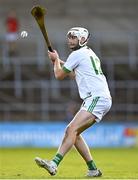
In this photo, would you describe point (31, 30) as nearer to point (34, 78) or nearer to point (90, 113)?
point (34, 78)

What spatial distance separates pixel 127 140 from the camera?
30.2 meters

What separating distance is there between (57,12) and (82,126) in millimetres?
20392

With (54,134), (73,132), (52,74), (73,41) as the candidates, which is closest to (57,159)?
(73,132)

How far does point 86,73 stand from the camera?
14.8 metres

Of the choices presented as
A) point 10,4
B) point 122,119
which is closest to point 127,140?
point 122,119

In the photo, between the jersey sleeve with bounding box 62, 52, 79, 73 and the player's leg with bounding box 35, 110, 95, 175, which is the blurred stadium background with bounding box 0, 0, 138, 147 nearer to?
the jersey sleeve with bounding box 62, 52, 79, 73

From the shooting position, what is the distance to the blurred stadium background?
30141mm

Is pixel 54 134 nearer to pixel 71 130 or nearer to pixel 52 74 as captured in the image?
pixel 52 74

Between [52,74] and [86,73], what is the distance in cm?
1728

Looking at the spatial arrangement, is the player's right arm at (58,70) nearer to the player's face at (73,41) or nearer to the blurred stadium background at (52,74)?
the player's face at (73,41)

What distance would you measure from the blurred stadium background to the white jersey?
1512cm

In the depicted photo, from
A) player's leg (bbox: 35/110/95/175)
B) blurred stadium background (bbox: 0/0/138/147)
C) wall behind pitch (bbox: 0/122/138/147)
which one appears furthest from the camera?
blurred stadium background (bbox: 0/0/138/147)

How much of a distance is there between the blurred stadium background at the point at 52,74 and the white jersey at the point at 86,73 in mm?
15120

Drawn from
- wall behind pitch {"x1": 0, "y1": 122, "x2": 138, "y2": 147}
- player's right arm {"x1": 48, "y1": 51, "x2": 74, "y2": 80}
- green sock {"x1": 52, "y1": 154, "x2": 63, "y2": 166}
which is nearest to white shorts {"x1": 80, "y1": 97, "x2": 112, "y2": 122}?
player's right arm {"x1": 48, "y1": 51, "x2": 74, "y2": 80}
